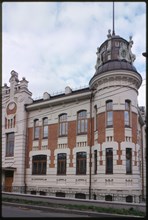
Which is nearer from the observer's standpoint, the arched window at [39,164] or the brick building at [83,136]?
the brick building at [83,136]

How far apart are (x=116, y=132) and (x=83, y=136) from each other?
10.1 feet

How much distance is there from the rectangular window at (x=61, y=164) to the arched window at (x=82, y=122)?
2.41 m

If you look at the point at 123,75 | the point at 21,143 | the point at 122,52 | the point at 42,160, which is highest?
the point at 122,52

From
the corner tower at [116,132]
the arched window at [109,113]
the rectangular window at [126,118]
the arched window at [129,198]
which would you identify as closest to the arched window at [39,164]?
the corner tower at [116,132]

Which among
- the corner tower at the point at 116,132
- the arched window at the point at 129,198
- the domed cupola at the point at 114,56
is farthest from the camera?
the domed cupola at the point at 114,56

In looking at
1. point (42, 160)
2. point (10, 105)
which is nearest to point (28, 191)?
point (42, 160)

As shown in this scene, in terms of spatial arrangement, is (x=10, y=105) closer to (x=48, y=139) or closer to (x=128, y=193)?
(x=48, y=139)

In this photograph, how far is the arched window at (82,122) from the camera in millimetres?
20212

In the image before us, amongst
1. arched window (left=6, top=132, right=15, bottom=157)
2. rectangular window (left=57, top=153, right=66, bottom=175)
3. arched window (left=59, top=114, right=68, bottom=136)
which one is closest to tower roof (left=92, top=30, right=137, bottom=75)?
arched window (left=59, top=114, right=68, bottom=136)

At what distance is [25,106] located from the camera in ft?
77.5

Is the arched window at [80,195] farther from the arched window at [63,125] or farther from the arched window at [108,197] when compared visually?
the arched window at [63,125]

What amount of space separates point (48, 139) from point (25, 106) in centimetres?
408

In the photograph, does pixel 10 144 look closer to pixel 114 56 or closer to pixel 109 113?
pixel 109 113

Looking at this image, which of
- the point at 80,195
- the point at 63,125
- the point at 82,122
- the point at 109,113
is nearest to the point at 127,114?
the point at 109,113
